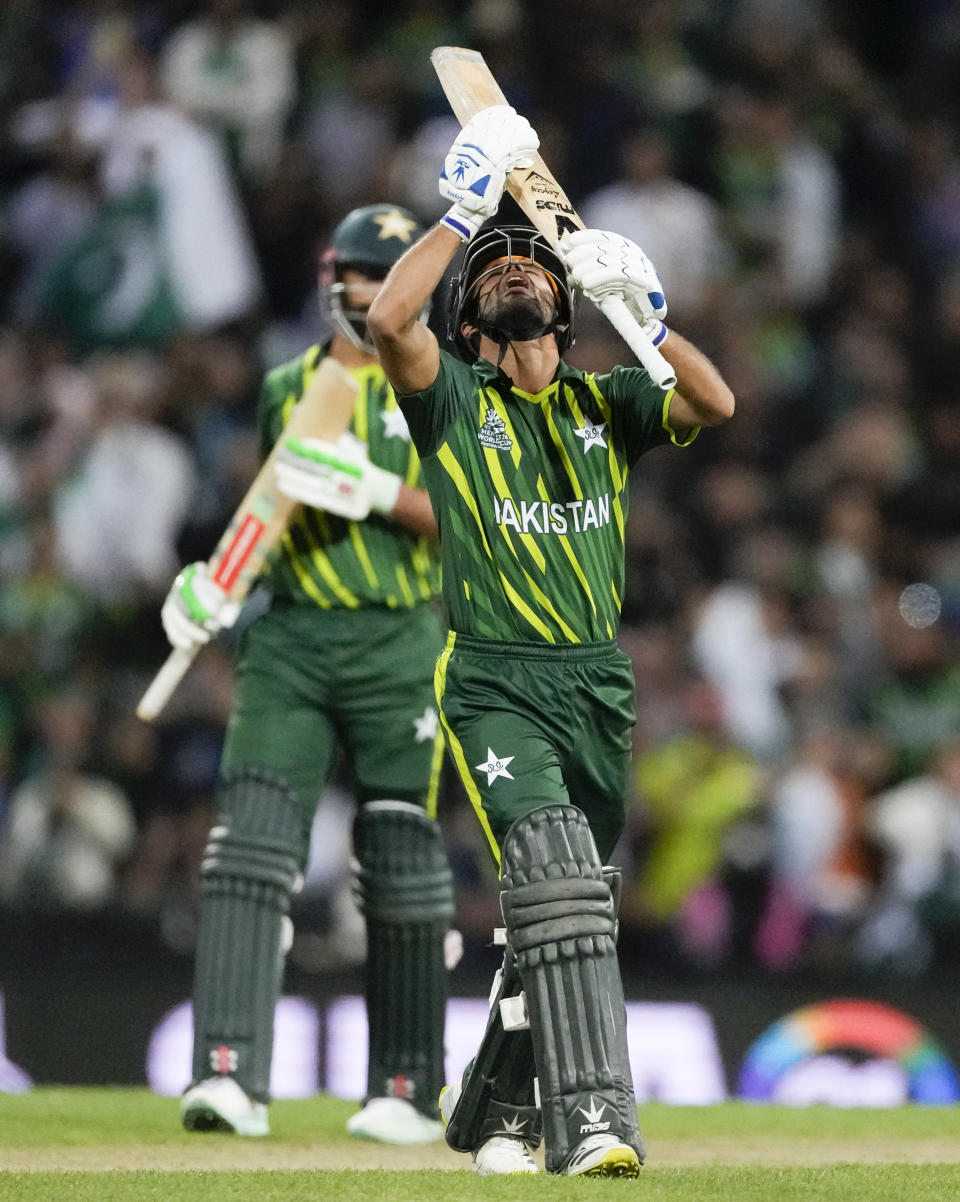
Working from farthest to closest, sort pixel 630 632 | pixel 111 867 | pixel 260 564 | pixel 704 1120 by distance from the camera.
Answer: pixel 630 632
pixel 111 867
pixel 704 1120
pixel 260 564

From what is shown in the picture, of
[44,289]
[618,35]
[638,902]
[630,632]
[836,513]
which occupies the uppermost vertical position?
[618,35]

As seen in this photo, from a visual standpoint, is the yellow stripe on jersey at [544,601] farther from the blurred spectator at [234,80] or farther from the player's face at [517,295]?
the blurred spectator at [234,80]

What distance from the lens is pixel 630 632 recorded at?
1046 centimetres

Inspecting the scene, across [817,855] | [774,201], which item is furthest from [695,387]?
[774,201]

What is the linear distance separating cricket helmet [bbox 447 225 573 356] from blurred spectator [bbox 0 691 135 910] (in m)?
4.52

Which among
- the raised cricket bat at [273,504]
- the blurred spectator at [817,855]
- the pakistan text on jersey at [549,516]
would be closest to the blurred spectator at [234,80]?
the blurred spectator at [817,855]

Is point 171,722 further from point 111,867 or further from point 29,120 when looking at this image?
point 29,120

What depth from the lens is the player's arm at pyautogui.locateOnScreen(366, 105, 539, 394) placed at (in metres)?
4.72

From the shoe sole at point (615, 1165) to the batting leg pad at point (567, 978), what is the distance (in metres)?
0.06

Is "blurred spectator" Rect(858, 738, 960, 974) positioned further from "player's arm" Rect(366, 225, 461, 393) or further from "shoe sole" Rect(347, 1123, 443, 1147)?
"player's arm" Rect(366, 225, 461, 393)

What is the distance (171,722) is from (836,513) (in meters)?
3.90

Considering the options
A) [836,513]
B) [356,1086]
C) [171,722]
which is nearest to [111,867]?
[171,722]

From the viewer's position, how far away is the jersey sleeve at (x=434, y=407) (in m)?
4.89

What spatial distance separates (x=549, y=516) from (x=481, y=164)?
0.85 m
